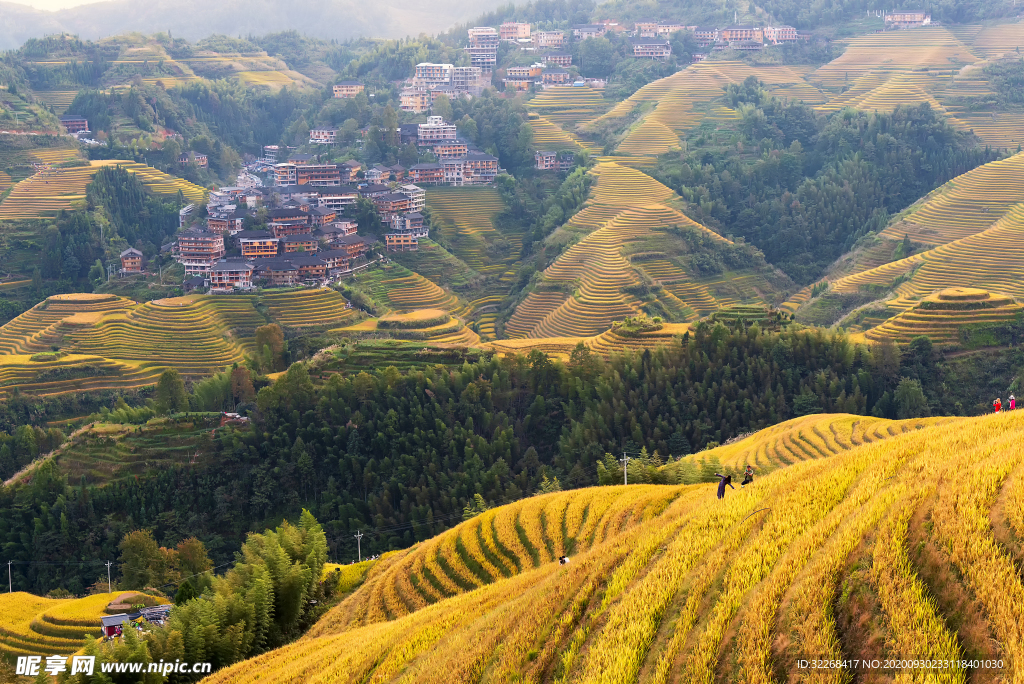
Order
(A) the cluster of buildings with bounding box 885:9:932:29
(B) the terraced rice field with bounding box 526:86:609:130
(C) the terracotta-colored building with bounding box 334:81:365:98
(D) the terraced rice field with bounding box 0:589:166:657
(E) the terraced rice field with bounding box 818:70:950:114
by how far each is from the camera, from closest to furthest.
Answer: (D) the terraced rice field with bounding box 0:589:166:657
(E) the terraced rice field with bounding box 818:70:950:114
(B) the terraced rice field with bounding box 526:86:609:130
(A) the cluster of buildings with bounding box 885:9:932:29
(C) the terracotta-colored building with bounding box 334:81:365:98

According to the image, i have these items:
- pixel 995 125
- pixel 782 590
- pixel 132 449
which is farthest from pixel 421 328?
pixel 995 125

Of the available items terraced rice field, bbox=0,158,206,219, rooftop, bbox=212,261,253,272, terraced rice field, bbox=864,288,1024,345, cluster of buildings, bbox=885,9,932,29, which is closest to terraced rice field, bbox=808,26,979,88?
cluster of buildings, bbox=885,9,932,29

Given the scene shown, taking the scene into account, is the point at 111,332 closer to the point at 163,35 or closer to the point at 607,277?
the point at 607,277

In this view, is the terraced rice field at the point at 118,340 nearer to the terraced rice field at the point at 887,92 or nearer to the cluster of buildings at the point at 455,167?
the cluster of buildings at the point at 455,167

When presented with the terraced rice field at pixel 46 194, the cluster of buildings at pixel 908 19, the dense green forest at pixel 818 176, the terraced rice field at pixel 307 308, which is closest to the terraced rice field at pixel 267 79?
the terraced rice field at pixel 46 194

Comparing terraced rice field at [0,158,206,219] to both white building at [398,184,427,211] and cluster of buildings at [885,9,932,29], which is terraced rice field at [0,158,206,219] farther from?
cluster of buildings at [885,9,932,29]

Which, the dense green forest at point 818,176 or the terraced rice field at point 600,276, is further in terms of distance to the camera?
the dense green forest at point 818,176
